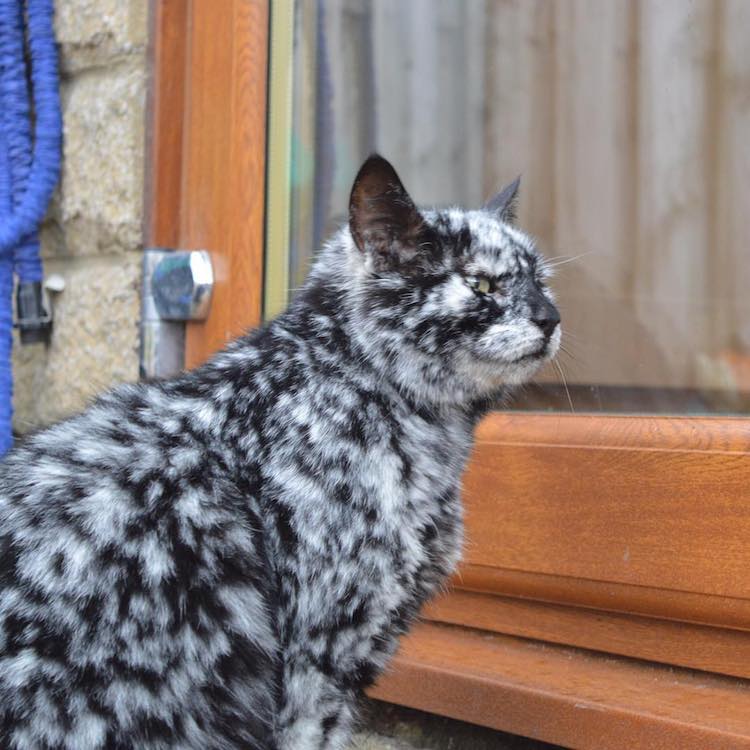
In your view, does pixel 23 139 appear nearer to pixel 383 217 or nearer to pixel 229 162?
pixel 229 162

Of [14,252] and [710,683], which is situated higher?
[14,252]

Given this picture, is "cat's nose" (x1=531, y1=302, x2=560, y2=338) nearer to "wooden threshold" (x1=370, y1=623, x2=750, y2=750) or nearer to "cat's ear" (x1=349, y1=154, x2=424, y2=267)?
"cat's ear" (x1=349, y1=154, x2=424, y2=267)

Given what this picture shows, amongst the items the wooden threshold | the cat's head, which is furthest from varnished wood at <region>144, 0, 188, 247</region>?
the wooden threshold

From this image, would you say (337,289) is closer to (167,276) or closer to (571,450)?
(571,450)

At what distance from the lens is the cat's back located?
154 cm

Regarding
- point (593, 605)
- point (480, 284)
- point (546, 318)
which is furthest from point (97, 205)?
point (593, 605)

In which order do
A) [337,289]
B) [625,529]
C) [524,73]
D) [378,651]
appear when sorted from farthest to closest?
[524,73]
[625,529]
[337,289]
[378,651]

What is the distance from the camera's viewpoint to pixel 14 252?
128 inches

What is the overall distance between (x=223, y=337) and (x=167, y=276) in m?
0.24

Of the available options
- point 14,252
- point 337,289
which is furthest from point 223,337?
point 337,289

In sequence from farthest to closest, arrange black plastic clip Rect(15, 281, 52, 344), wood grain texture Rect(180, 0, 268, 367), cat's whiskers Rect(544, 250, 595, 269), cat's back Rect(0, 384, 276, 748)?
black plastic clip Rect(15, 281, 52, 344) → wood grain texture Rect(180, 0, 268, 367) → cat's whiskers Rect(544, 250, 595, 269) → cat's back Rect(0, 384, 276, 748)

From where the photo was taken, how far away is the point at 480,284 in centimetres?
190

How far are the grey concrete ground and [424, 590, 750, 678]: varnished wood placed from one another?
0.75 feet

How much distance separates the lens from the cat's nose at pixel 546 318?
6.15 ft
